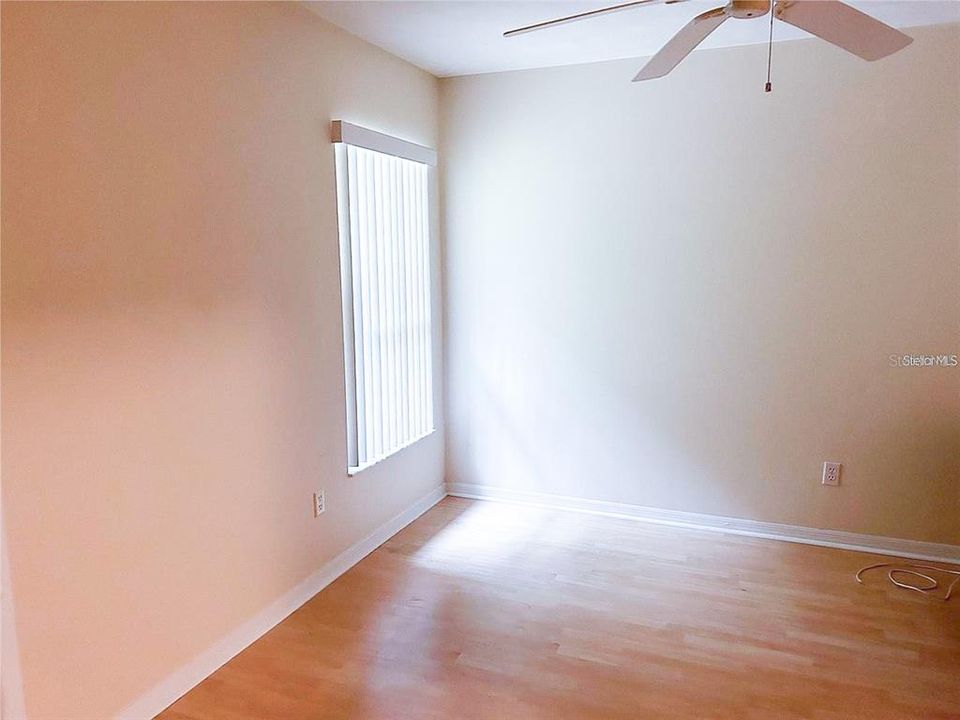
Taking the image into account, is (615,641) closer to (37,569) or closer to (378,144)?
(37,569)

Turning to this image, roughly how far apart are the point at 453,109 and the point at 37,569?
2929 millimetres

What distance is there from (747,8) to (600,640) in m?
2.10

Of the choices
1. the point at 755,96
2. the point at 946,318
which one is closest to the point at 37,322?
the point at 755,96

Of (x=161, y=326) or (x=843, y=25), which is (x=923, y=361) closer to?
(x=843, y=25)

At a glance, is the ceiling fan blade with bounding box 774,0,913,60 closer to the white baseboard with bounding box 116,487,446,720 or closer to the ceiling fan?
the ceiling fan

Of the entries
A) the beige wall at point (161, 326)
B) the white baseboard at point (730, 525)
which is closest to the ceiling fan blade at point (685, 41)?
the beige wall at point (161, 326)

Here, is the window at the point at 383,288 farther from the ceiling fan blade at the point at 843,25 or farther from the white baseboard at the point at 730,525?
the ceiling fan blade at the point at 843,25

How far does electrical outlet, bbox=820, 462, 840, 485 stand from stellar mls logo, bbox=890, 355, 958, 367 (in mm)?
537

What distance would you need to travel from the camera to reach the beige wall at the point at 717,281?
124 inches

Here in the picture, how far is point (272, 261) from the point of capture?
268 cm

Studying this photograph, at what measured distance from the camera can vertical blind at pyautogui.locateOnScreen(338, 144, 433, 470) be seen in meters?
3.17

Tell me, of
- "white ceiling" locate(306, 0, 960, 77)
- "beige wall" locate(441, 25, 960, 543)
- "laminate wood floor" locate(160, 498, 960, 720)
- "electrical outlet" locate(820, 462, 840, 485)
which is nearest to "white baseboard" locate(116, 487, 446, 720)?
"laminate wood floor" locate(160, 498, 960, 720)

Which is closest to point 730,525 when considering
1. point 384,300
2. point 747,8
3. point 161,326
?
point 384,300

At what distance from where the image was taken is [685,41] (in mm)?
2047
